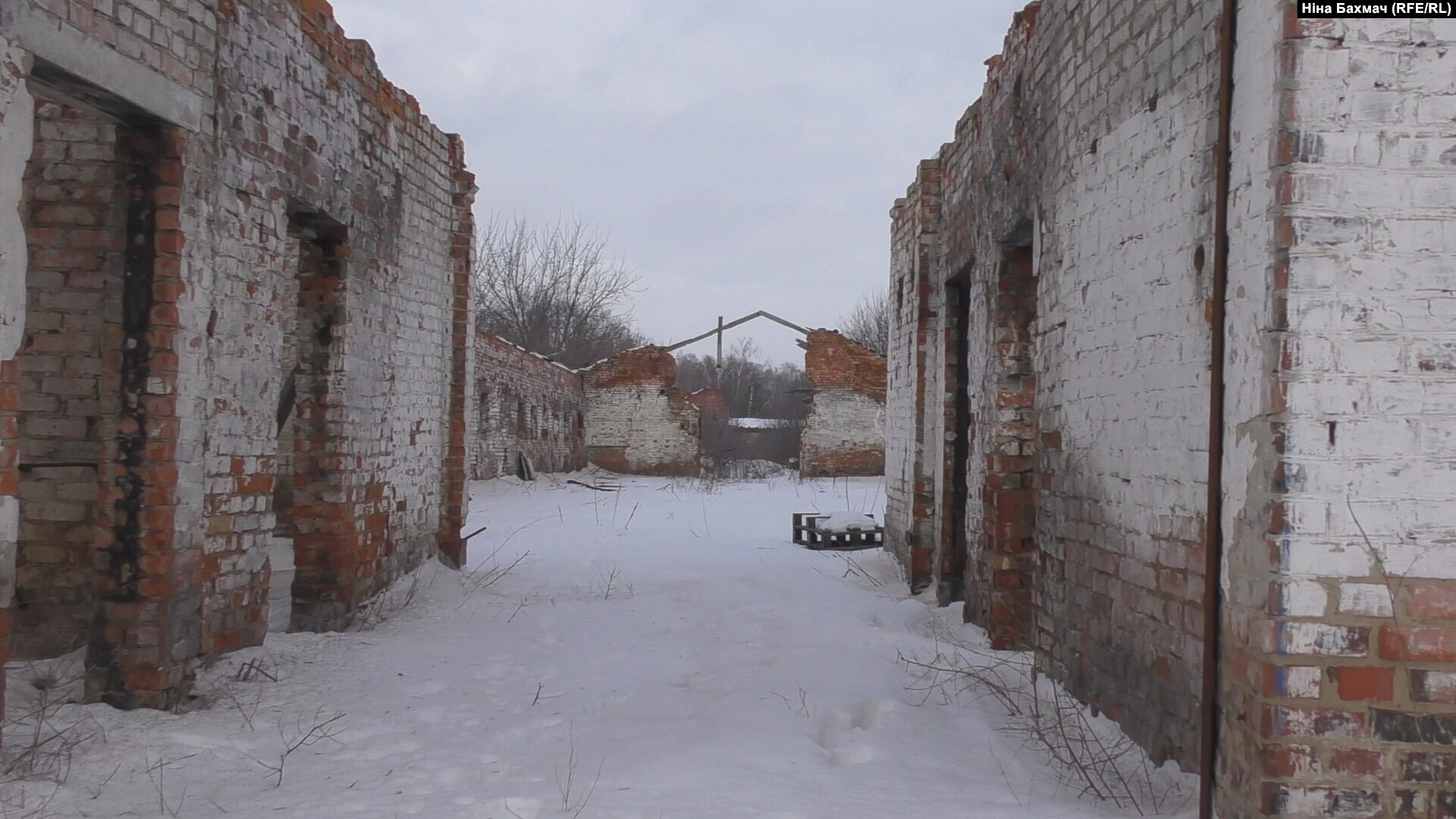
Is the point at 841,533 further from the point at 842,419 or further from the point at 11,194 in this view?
the point at 842,419

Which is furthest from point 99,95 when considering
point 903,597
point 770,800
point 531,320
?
point 531,320

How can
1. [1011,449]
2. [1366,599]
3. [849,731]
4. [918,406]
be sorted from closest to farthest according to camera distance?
[1366,599], [849,731], [1011,449], [918,406]

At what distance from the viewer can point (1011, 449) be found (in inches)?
237

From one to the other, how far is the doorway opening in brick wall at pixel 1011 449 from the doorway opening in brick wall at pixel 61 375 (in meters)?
4.77

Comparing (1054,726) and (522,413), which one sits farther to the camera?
(522,413)

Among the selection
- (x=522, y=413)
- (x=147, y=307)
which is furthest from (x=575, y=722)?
(x=522, y=413)

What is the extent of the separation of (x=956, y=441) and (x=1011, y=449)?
1480 millimetres

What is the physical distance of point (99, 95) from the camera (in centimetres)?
406

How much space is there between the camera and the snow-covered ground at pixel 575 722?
11.3 ft

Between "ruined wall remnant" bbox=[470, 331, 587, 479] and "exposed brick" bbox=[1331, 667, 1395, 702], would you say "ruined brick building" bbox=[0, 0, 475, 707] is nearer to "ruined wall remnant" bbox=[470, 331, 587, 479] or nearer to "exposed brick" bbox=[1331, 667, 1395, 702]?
"exposed brick" bbox=[1331, 667, 1395, 702]

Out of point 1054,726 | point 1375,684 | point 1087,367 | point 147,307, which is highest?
point 147,307

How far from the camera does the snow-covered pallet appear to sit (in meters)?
11.4

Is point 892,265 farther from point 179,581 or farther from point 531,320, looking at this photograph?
point 531,320

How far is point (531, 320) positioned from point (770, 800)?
3070 cm
